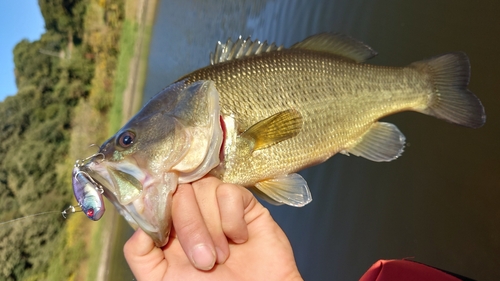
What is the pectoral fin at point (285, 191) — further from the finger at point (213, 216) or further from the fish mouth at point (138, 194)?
the fish mouth at point (138, 194)

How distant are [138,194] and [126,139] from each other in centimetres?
21

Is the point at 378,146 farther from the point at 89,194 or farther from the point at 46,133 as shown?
the point at 46,133

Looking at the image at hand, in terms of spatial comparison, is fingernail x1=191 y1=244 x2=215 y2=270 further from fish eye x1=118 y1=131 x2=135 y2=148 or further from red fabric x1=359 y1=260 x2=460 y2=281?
red fabric x1=359 y1=260 x2=460 y2=281

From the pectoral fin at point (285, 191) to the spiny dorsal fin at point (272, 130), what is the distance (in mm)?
197

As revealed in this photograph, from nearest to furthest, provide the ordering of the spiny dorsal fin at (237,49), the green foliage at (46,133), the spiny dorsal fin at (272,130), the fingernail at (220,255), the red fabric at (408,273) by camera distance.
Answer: the fingernail at (220,255) < the spiny dorsal fin at (272,130) < the spiny dorsal fin at (237,49) < the red fabric at (408,273) < the green foliage at (46,133)

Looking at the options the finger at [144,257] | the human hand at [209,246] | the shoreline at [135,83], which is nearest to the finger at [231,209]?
the human hand at [209,246]

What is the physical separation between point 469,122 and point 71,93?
471 inches

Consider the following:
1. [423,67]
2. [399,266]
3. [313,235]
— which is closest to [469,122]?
[423,67]

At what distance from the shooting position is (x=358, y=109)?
1.71 meters

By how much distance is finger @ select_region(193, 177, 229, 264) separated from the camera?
1.09 metres

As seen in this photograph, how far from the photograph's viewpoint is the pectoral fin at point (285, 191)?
149 cm

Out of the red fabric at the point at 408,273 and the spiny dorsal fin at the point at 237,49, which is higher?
the spiny dorsal fin at the point at 237,49

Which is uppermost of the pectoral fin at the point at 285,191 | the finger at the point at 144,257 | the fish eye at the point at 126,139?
the fish eye at the point at 126,139

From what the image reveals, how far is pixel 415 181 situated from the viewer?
307 centimetres
